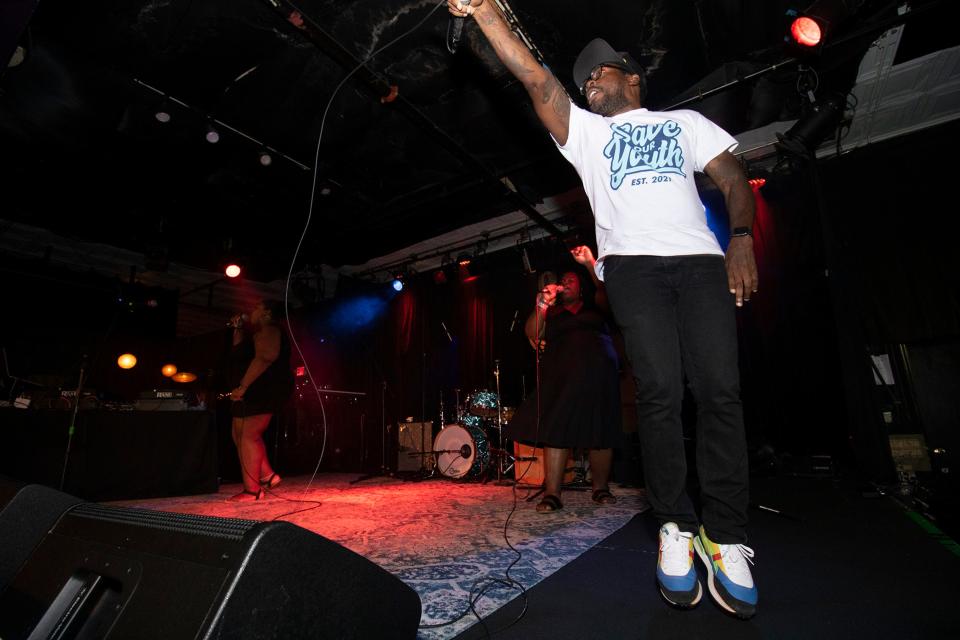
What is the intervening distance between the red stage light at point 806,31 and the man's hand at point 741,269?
3043mm

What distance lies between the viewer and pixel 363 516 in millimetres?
3410

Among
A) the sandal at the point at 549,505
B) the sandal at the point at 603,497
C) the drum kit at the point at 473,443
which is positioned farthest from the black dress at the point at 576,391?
the drum kit at the point at 473,443

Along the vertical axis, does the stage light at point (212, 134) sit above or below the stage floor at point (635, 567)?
above

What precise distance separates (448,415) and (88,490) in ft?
16.0

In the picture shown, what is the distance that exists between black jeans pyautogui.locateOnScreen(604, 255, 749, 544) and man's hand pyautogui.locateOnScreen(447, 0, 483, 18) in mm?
1138

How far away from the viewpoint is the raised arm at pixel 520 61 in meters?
1.73

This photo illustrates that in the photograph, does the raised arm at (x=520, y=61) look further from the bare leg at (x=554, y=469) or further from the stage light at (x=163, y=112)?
the stage light at (x=163, y=112)

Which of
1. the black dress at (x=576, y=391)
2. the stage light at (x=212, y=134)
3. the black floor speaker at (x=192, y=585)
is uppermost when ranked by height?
the stage light at (x=212, y=134)

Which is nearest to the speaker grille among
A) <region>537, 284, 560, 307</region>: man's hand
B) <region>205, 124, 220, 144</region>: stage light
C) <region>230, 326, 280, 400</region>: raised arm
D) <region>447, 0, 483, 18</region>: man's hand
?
<region>447, 0, 483, 18</region>: man's hand

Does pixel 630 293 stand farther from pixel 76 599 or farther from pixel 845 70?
pixel 845 70

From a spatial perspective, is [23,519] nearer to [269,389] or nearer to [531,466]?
[269,389]

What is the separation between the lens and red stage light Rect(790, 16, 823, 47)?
344 centimetres

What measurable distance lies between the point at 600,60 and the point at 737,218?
98 cm

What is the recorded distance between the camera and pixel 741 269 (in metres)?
1.63
